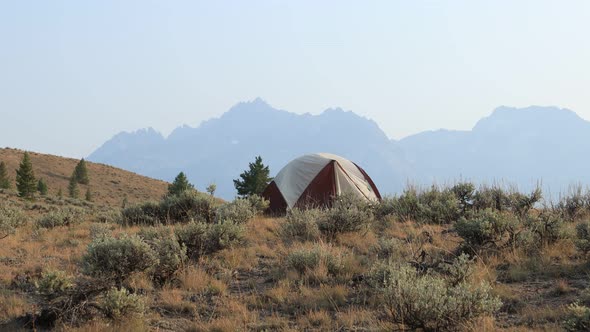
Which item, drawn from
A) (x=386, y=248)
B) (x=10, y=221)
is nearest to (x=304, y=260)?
(x=386, y=248)

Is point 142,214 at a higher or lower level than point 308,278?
higher

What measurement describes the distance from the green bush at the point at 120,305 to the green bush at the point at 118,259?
127cm

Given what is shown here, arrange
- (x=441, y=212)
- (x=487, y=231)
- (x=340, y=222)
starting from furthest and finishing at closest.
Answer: (x=441, y=212), (x=340, y=222), (x=487, y=231)

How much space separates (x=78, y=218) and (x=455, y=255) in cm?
1133

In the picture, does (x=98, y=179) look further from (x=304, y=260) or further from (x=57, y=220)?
(x=304, y=260)

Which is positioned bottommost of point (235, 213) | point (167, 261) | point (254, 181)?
point (167, 261)

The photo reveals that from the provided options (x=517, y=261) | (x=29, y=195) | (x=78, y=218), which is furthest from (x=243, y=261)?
(x=29, y=195)

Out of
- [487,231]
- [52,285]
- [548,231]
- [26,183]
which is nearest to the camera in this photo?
[52,285]

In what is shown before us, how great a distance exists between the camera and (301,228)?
9.77 meters

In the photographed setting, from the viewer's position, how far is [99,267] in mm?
6445

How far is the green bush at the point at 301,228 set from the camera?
944cm

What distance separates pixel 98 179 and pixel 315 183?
224 feet

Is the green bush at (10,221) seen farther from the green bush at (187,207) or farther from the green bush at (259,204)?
the green bush at (259,204)

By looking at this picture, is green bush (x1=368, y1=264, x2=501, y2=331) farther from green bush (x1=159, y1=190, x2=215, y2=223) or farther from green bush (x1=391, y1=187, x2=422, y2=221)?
green bush (x1=159, y1=190, x2=215, y2=223)
